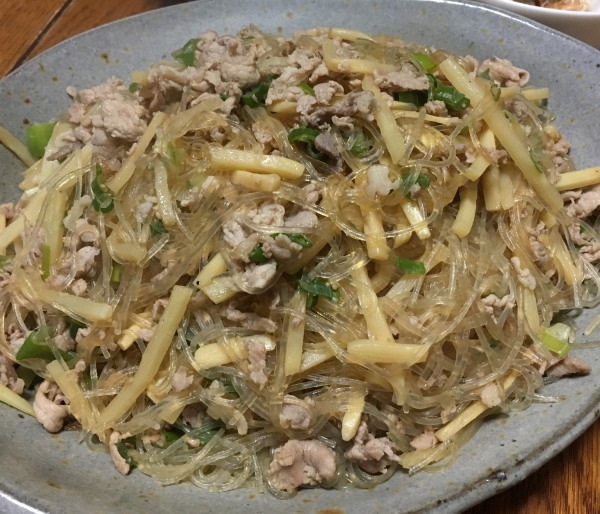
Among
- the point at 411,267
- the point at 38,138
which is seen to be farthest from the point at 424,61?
the point at 38,138

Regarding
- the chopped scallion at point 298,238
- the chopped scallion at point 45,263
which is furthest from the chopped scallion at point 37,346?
the chopped scallion at point 298,238

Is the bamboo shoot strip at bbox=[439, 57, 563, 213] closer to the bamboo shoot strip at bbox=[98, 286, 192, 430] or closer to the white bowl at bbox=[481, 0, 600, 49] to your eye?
the white bowl at bbox=[481, 0, 600, 49]

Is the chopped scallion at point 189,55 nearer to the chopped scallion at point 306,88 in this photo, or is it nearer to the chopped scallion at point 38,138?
the chopped scallion at point 306,88

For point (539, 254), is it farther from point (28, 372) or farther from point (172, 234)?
point (28, 372)

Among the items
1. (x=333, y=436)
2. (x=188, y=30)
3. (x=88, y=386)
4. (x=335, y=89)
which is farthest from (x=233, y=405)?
(x=188, y=30)

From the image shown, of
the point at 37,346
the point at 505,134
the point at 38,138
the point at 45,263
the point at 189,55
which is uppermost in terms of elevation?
the point at 189,55

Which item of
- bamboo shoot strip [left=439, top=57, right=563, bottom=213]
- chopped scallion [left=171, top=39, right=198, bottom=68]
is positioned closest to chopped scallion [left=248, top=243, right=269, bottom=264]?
bamboo shoot strip [left=439, top=57, right=563, bottom=213]

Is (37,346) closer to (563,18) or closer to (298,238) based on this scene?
(298,238)
